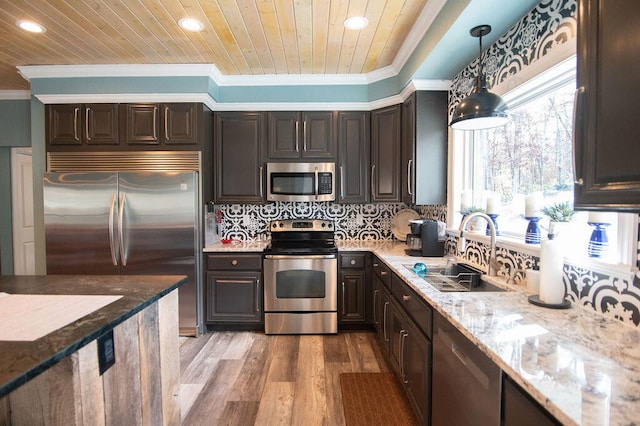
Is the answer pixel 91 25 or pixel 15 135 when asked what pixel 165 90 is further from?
pixel 15 135

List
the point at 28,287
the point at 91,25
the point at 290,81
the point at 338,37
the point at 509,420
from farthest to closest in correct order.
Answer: the point at 290,81 < the point at 338,37 < the point at 91,25 < the point at 28,287 < the point at 509,420

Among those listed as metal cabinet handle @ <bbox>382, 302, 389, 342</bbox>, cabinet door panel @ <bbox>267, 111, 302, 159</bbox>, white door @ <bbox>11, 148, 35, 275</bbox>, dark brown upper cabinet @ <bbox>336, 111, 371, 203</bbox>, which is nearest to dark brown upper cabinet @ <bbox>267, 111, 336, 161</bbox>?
cabinet door panel @ <bbox>267, 111, 302, 159</bbox>

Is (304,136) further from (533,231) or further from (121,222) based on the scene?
(533,231)

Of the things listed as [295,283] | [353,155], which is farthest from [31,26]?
[295,283]

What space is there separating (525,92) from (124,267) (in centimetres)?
351

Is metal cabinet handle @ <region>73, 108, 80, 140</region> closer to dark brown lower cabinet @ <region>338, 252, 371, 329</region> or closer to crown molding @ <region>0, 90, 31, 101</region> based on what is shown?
crown molding @ <region>0, 90, 31, 101</region>

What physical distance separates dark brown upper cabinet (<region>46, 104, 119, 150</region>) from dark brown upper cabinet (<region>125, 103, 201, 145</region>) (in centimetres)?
17

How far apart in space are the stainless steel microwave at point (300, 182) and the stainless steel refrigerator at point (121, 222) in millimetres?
783

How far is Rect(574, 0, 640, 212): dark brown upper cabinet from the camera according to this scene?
79 centimetres

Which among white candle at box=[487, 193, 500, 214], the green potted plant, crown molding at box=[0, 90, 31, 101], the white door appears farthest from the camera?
the white door

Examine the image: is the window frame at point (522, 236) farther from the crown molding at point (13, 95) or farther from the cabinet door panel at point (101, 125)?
the crown molding at point (13, 95)

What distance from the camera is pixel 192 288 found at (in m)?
3.08

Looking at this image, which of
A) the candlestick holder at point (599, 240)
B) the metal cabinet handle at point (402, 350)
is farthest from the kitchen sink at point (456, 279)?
the candlestick holder at point (599, 240)

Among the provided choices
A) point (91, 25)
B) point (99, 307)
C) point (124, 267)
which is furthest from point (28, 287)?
point (91, 25)
